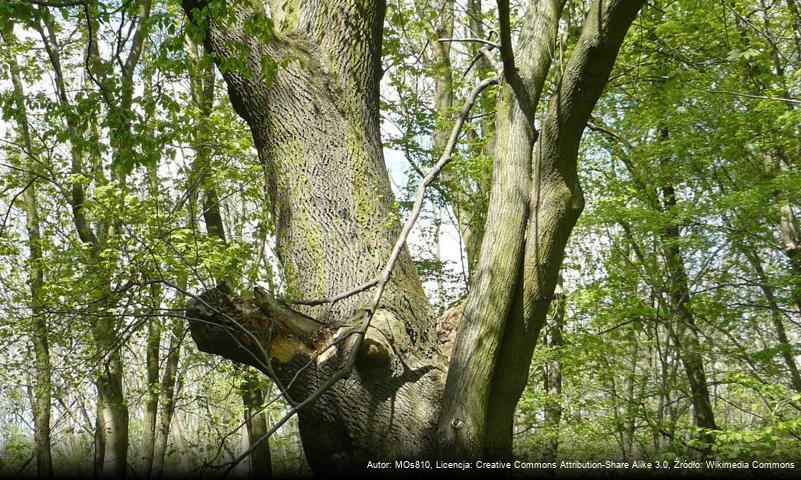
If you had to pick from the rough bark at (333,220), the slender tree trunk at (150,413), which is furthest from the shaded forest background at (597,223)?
the rough bark at (333,220)

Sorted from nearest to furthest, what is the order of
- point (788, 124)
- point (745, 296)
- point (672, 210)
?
point (788, 124), point (672, 210), point (745, 296)

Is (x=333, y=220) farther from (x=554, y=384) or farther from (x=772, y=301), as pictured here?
(x=772, y=301)

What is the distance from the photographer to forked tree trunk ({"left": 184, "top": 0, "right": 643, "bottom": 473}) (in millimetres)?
3246

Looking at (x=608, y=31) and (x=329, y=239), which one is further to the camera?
(x=329, y=239)

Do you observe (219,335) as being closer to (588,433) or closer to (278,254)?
(278,254)

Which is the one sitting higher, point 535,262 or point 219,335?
point 535,262

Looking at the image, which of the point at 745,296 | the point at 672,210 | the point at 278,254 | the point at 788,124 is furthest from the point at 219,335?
the point at 745,296

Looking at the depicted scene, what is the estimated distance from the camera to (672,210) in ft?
23.9

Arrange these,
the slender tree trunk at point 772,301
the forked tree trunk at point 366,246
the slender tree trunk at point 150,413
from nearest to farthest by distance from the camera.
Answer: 1. the forked tree trunk at point 366,246
2. the slender tree trunk at point 772,301
3. the slender tree trunk at point 150,413

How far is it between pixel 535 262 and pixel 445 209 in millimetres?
6324

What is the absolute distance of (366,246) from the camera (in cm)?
369

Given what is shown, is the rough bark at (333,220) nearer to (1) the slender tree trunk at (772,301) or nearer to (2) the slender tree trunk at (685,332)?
(2) the slender tree trunk at (685,332)

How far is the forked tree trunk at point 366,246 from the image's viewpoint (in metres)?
3.25

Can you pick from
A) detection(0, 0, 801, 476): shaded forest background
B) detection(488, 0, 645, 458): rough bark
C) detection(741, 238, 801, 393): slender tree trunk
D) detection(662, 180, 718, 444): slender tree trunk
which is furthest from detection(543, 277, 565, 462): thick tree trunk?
detection(488, 0, 645, 458): rough bark
